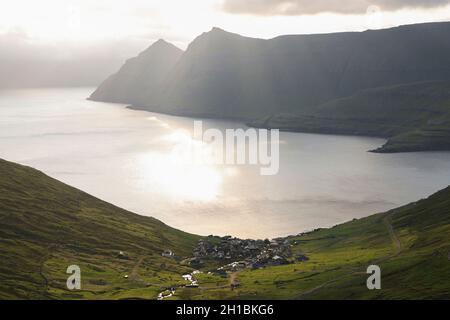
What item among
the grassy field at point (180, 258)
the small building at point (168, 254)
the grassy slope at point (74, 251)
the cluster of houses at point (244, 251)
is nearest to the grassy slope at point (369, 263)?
the grassy field at point (180, 258)

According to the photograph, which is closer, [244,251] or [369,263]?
[369,263]

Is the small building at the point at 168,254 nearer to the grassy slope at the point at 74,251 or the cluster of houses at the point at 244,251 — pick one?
the grassy slope at the point at 74,251

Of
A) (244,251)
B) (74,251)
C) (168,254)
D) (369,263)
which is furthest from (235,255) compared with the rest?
(74,251)

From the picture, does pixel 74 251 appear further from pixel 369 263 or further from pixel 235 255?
pixel 369 263

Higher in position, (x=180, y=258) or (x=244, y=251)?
(x=244, y=251)
